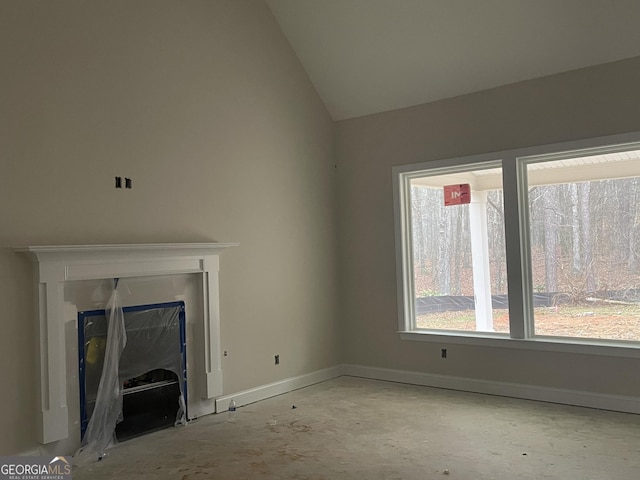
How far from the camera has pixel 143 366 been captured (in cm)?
459

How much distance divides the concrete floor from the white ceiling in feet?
9.78

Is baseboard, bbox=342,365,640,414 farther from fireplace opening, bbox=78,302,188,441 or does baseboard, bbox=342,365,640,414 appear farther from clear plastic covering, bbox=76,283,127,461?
clear plastic covering, bbox=76,283,127,461

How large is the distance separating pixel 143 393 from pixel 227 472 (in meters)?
1.24

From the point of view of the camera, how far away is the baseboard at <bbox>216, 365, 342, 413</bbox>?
17.0 ft

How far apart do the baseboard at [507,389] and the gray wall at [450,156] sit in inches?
2.2

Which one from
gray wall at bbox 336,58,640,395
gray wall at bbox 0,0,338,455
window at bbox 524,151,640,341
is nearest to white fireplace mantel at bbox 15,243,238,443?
gray wall at bbox 0,0,338,455

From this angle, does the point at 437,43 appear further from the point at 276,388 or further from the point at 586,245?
the point at 276,388

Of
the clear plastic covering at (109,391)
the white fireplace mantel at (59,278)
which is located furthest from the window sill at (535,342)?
the clear plastic covering at (109,391)

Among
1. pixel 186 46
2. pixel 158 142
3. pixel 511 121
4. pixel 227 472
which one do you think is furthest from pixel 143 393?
pixel 511 121

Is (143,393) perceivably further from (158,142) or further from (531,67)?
(531,67)

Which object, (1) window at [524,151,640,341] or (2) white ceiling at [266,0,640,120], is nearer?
(2) white ceiling at [266,0,640,120]

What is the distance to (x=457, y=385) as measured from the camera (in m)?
5.65

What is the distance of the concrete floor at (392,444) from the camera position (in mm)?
3629

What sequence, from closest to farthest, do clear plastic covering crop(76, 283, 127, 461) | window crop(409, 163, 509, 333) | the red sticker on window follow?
clear plastic covering crop(76, 283, 127, 461)
window crop(409, 163, 509, 333)
the red sticker on window
